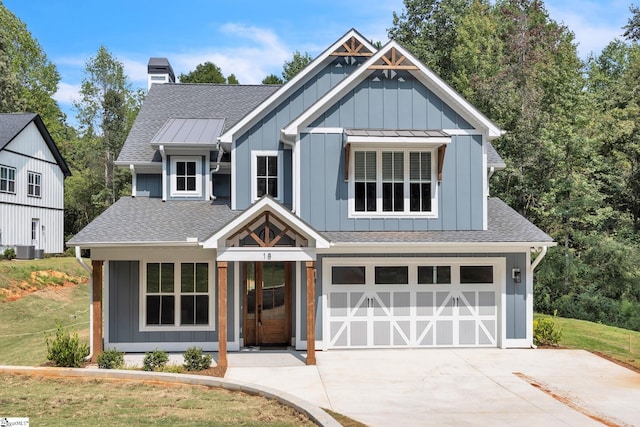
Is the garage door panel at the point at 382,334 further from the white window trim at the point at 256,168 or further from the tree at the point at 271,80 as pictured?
the tree at the point at 271,80

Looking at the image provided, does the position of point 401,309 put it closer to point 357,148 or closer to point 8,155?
point 357,148

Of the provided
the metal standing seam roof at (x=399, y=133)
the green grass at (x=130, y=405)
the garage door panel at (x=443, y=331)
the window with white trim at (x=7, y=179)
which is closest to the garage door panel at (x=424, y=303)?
the garage door panel at (x=443, y=331)

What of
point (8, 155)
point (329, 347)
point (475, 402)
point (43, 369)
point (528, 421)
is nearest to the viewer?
point (528, 421)

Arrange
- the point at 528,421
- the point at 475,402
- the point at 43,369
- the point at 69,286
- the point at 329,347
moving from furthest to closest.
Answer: the point at 69,286
the point at 329,347
the point at 43,369
the point at 475,402
the point at 528,421

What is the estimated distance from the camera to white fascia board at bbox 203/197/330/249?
12984 mm

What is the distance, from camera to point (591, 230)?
27109 millimetres

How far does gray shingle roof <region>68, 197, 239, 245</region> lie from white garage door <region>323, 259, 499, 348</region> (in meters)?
3.28

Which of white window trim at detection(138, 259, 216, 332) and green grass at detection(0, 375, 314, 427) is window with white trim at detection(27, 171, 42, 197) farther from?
green grass at detection(0, 375, 314, 427)

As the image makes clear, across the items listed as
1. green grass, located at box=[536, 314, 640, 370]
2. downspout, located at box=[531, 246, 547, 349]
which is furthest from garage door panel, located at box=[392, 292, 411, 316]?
green grass, located at box=[536, 314, 640, 370]

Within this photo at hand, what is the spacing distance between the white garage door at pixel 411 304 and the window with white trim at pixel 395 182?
4.78 feet

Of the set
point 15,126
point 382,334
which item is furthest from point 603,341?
point 15,126

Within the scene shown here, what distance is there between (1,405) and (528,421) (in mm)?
8073

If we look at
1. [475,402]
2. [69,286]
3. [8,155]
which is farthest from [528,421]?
[8,155]

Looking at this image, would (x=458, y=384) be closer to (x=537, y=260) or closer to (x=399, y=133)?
(x=537, y=260)
